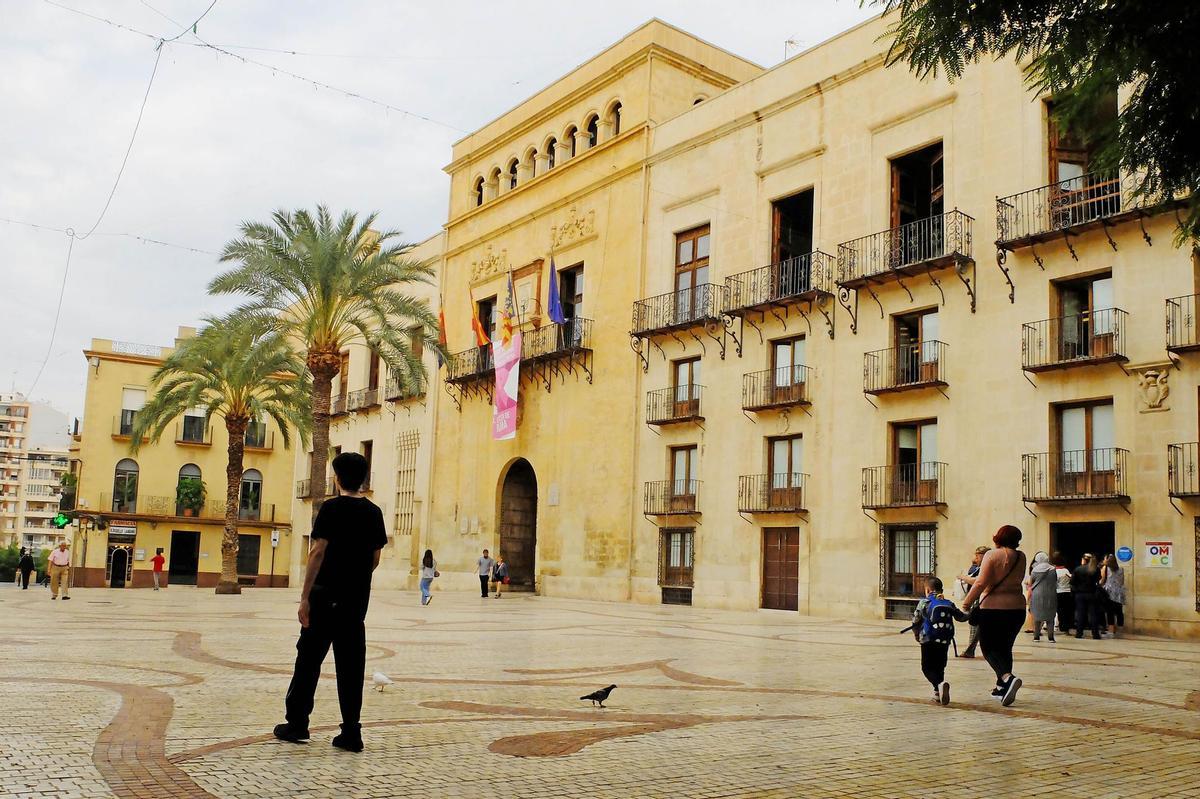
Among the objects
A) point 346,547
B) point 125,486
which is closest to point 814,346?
point 346,547

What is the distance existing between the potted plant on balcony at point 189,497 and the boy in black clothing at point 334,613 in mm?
50002

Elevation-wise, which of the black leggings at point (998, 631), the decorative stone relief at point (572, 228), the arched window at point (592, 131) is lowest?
the black leggings at point (998, 631)

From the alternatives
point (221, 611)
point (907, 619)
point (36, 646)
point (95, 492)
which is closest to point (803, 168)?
point (907, 619)

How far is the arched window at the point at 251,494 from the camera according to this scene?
56188 millimetres

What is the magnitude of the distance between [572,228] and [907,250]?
44.0 ft

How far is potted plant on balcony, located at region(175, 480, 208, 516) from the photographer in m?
52.9

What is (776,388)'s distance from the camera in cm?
2820

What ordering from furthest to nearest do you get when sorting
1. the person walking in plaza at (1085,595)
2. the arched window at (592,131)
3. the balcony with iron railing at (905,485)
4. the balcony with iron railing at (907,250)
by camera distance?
the arched window at (592,131)
the balcony with iron railing at (907,250)
the balcony with iron railing at (905,485)
the person walking in plaza at (1085,595)

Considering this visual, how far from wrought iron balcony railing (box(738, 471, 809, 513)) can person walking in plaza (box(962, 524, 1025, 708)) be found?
17.8 m

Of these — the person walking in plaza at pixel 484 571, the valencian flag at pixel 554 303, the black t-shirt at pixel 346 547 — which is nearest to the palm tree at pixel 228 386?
the person walking in plaza at pixel 484 571

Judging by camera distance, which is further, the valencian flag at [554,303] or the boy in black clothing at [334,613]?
the valencian flag at [554,303]

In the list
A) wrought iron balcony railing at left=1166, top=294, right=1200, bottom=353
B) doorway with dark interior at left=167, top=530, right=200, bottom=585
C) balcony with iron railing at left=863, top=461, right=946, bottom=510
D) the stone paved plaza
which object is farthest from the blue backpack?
doorway with dark interior at left=167, top=530, right=200, bottom=585

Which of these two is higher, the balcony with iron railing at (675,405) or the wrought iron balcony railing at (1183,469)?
the balcony with iron railing at (675,405)

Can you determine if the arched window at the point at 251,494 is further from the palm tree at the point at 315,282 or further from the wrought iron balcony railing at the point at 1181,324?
the wrought iron balcony railing at the point at 1181,324
